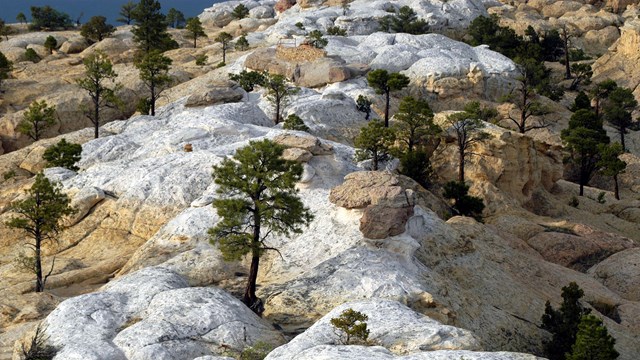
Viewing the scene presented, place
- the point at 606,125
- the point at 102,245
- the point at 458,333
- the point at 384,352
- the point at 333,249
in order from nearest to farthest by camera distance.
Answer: the point at 384,352 → the point at 458,333 → the point at 333,249 → the point at 102,245 → the point at 606,125

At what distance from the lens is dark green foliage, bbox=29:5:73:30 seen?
160125 mm

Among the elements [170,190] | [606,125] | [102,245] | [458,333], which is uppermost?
[458,333]

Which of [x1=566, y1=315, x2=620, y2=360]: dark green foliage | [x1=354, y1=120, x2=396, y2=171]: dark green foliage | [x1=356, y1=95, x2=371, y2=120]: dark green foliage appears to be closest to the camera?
[x1=566, y1=315, x2=620, y2=360]: dark green foliage

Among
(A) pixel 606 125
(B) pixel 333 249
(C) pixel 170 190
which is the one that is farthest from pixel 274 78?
(A) pixel 606 125

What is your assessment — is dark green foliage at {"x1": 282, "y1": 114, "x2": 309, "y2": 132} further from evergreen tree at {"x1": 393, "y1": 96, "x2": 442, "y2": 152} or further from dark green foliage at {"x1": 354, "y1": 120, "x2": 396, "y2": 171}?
dark green foliage at {"x1": 354, "y1": 120, "x2": 396, "y2": 171}

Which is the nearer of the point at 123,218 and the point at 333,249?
the point at 333,249

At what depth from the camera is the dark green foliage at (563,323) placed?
37.9 m

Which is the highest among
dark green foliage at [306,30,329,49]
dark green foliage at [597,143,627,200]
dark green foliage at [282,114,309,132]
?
dark green foliage at [282,114,309,132]

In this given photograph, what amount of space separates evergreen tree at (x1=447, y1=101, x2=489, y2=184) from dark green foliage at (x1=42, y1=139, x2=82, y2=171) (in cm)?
3527

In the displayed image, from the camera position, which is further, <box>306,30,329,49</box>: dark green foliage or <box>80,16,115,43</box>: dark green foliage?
<box>80,16,115,43</box>: dark green foliage

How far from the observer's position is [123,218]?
5269 cm

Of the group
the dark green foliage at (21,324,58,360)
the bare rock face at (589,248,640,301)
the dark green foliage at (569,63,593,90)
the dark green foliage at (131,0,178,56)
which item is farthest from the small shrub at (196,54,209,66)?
the dark green foliage at (21,324,58,360)

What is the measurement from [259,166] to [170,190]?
16435mm

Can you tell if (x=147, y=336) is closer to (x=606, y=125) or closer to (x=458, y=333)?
(x=458, y=333)
